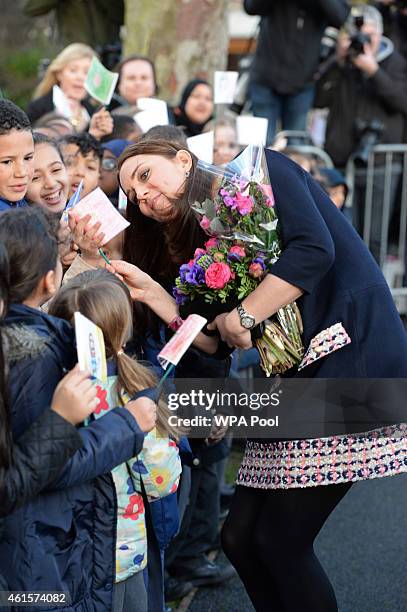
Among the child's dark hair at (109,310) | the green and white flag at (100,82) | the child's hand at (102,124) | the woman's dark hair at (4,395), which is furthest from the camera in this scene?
the green and white flag at (100,82)

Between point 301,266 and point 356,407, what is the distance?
50 centimetres

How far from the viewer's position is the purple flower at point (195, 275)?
10.2 ft

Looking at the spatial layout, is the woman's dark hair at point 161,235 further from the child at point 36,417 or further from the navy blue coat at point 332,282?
the child at point 36,417

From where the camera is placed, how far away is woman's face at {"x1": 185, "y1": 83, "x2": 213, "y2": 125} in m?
6.66

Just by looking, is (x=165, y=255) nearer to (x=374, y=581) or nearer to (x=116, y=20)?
(x=374, y=581)

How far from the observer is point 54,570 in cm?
262

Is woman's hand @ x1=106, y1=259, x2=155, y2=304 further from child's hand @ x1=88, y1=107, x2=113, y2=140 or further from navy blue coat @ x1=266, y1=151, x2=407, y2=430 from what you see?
child's hand @ x1=88, y1=107, x2=113, y2=140

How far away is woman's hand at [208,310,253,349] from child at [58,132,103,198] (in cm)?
144

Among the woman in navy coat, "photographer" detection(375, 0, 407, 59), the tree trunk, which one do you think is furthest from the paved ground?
the tree trunk

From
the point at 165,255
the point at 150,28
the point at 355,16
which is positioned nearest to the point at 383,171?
the point at 355,16

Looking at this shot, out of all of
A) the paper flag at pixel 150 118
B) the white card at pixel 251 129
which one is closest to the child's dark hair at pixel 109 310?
the paper flag at pixel 150 118

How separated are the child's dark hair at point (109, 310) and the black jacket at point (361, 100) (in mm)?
5305

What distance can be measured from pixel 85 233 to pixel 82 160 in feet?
4.16

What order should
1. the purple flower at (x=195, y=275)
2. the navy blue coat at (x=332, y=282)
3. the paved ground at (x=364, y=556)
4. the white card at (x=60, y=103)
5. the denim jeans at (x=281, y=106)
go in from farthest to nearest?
1. the denim jeans at (x=281, y=106)
2. the white card at (x=60, y=103)
3. the paved ground at (x=364, y=556)
4. the purple flower at (x=195, y=275)
5. the navy blue coat at (x=332, y=282)
